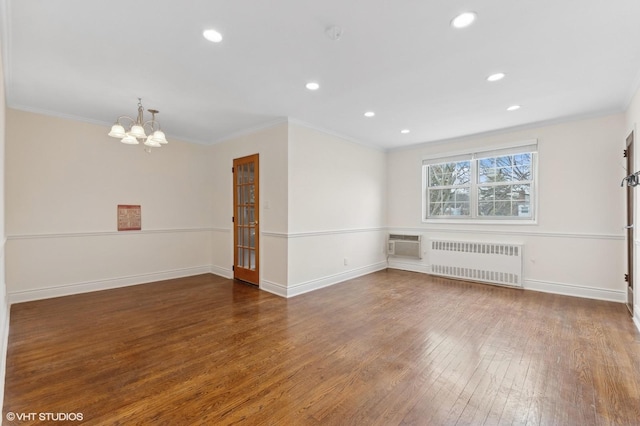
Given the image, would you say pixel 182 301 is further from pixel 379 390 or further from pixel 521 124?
pixel 521 124

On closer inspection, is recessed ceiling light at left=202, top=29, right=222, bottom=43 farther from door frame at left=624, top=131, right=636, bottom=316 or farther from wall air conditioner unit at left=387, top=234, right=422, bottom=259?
wall air conditioner unit at left=387, top=234, right=422, bottom=259

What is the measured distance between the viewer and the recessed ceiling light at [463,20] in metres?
2.00

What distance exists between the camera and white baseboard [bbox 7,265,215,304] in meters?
3.85

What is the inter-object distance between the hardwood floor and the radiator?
0.74 m

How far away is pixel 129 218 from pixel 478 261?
5.86m

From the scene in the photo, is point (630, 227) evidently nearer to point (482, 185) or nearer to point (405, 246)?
point (482, 185)

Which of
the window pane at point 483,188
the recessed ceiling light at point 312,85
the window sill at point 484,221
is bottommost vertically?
the window sill at point 484,221

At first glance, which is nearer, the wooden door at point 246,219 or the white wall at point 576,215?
the white wall at point 576,215

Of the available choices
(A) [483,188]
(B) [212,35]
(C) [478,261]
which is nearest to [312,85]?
(B) [212,35]

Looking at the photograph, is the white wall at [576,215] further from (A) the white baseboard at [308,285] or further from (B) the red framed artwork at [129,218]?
(B) the red framed artwork at [129,218]

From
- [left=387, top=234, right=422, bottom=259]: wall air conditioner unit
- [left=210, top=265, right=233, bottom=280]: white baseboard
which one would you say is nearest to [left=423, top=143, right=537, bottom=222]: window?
[left=387, top=234, right=422, bottom=259]: wall air conditioner unit

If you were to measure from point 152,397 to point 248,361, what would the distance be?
695 millimetres

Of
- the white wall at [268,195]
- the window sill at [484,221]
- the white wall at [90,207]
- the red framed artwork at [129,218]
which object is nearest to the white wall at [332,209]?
the white wall at [268,195]

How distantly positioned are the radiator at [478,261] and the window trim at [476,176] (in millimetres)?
429
